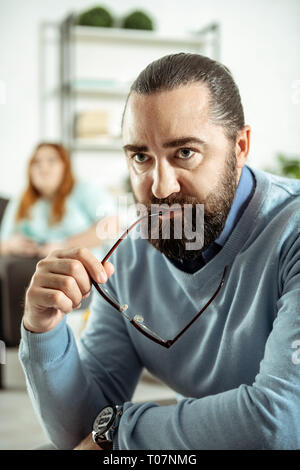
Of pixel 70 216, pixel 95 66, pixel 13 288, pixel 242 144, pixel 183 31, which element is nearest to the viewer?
pixel 242 144

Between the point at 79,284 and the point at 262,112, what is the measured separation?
2.46m

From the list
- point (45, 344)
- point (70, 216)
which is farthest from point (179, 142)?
point (70, 216)

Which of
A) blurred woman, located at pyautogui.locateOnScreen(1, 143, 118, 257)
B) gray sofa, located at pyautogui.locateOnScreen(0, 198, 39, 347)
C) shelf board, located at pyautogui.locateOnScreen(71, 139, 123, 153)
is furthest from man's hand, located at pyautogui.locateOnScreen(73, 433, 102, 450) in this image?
shelf board, located at pyautogui.locateOnScreen(71, 139, 123, 153)

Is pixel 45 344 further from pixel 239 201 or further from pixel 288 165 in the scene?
pixel 288 165

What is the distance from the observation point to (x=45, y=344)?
1.72 feet

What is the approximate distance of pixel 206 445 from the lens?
1.41 ft

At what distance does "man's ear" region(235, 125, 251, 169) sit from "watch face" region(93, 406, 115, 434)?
0.24 metres

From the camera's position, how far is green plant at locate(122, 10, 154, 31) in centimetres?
270

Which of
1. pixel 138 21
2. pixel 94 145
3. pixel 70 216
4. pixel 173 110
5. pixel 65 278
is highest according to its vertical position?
pixel 138 21

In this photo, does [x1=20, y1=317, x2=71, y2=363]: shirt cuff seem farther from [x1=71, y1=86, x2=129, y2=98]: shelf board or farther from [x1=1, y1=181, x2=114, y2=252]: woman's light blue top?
[x1=71, y1=86, x2=129, y2=98]: shelf board

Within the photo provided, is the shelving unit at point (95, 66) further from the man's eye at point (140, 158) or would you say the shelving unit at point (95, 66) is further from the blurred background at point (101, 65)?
the man's eye at point (140, 158)

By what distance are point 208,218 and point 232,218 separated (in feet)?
0.21
